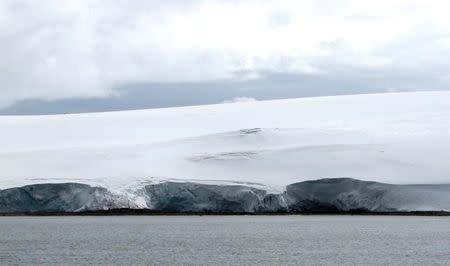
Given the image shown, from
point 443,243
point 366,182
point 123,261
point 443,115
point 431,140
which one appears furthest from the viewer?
point 443,115

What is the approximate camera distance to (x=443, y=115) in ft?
86.8

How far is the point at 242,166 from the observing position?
21344mm

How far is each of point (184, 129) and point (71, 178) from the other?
7.81 m

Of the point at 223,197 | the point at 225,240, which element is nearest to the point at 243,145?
the point at 223,197

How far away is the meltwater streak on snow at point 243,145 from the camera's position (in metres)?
20.6

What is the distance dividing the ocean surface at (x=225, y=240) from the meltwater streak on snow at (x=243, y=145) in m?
1.20

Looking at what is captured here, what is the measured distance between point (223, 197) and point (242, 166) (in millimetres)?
1895

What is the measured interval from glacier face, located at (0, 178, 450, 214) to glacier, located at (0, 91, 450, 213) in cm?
2

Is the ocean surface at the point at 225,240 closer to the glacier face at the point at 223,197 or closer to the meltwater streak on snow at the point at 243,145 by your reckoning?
the glacier face at the point at 223,197

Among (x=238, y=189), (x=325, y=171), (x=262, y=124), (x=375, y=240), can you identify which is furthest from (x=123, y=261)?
(x=262, y=124)

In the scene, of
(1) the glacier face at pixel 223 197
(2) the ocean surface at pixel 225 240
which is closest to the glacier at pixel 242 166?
(1) the glacier face at pixel 223 197

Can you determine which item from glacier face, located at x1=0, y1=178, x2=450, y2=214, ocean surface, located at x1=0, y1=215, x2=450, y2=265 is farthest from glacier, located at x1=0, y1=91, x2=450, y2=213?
ocean surface, located at x1=0, y1=215, x2=450, y2=265

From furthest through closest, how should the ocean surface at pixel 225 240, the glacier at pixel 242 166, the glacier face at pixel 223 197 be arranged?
the glacier at pixel 242 166 < the glacier face at pixel 223 197 < the ocean surface at pixel 225 240

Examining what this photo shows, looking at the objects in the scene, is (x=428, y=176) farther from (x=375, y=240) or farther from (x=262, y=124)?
(x=262, y=124)
